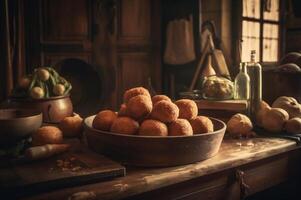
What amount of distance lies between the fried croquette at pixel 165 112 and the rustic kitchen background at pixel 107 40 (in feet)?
10.6

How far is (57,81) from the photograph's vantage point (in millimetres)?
2689

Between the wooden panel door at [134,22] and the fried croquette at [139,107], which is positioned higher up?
the wooden panel door at [134,22]

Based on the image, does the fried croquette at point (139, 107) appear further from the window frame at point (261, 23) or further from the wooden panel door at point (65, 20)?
the wooden panel door at point (65, 20)

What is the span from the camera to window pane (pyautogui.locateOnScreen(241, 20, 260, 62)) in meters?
4.70

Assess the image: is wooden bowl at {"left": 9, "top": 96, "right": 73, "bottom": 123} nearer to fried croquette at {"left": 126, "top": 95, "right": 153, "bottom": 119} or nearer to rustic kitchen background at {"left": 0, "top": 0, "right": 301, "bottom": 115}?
fried croquette at {"left": 126, "top": 95, "right": 153, "bottom": 119}

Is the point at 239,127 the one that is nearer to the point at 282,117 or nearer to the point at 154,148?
the point at 282,117

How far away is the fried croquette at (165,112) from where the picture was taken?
129 centimetres

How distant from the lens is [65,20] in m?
4.70

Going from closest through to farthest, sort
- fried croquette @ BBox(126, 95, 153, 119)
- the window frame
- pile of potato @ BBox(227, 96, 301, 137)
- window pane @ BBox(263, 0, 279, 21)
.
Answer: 1. fried croquette @ BBox(126, 95, 153, 119)
2. pile of potato @ BBox(227, 96, 301, 137)
3. the window frame
4. window pane @ BBox(263, 0, 279, 21)

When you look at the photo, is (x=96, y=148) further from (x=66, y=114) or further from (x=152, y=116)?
(x=66, y=114)

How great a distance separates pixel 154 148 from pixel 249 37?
391cm

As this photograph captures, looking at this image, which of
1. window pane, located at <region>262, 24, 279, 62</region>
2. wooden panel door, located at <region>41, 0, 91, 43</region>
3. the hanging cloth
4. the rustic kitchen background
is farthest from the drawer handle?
window pane, located at <region>262, 24, 279, 62</region>

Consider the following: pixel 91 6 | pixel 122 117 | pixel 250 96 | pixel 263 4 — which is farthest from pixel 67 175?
pixel 263 4

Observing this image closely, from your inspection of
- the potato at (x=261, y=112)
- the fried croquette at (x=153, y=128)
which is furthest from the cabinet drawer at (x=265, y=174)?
the fried croquette at (x=153, y=128)
